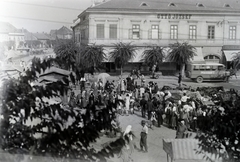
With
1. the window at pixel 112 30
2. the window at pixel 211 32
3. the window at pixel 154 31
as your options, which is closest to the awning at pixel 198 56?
the window at pixel 211 32

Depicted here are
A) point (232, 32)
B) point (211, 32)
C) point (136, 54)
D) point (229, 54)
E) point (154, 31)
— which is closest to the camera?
point (136, 54)

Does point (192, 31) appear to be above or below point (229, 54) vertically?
Answer: above

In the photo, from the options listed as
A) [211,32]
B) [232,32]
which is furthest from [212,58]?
[232,32]

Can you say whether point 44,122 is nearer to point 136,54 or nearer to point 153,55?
point 153,55

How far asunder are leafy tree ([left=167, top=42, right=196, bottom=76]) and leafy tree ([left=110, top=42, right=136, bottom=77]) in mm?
2062

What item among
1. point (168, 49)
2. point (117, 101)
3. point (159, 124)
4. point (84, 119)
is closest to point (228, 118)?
point (117, 101)

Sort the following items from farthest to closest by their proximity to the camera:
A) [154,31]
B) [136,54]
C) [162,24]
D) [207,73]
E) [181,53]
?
[162,24] → [154,31] → [136,54] → [181,53] → [207,73]

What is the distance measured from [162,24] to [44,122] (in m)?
16.9

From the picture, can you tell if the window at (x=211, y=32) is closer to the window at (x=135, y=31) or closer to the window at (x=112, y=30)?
the window at (x=135, y=31)

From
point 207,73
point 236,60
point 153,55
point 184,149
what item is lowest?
point 184,149

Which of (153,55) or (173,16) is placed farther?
(173,16)

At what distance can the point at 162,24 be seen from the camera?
748 inches

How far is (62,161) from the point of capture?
8.95 feet

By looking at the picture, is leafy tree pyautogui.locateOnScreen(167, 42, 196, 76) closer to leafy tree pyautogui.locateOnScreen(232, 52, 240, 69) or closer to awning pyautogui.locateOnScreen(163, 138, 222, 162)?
leafy tree pyautogui.locateOnScreen(232, 52, 240, 69)
